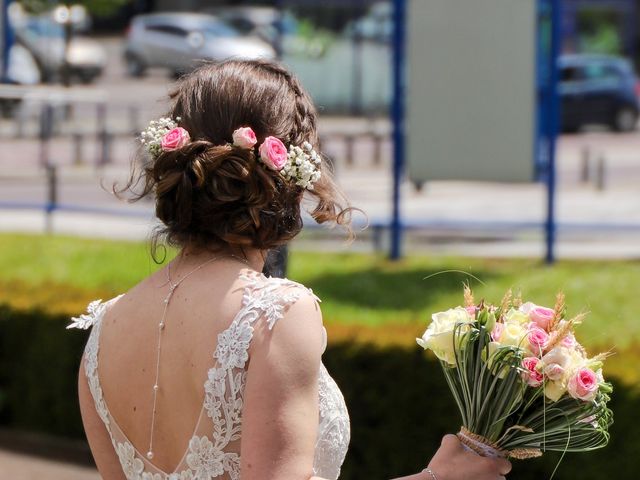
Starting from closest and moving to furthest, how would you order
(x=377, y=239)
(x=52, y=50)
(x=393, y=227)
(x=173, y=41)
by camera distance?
(x=393, y=227) < (x=377, y=239) < (x=52, y=50) < (x=173, y=41)

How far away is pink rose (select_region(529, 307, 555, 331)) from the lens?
213cm

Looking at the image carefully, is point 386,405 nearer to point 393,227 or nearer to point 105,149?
point 393,227

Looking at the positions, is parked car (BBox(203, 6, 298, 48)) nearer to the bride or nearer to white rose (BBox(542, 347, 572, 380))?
the bride

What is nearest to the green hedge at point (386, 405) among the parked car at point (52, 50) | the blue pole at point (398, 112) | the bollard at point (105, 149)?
the blue pole at point (398, 112)

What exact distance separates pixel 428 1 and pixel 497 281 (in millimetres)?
2229

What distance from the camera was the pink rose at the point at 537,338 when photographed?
2.07m

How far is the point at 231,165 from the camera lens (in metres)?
2.02

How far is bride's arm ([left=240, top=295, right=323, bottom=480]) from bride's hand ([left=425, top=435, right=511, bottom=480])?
0.21 metres

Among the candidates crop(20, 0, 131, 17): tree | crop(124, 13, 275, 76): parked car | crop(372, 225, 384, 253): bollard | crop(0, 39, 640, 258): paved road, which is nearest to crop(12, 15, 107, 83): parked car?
crop(20, 0, 131, 17): tree

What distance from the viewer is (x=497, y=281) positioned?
8633mm

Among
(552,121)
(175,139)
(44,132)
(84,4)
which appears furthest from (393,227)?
(84,4)

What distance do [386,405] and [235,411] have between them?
3589 millimetres

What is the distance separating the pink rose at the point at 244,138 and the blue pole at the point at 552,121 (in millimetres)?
7422

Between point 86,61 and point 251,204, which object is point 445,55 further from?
point 86,61
